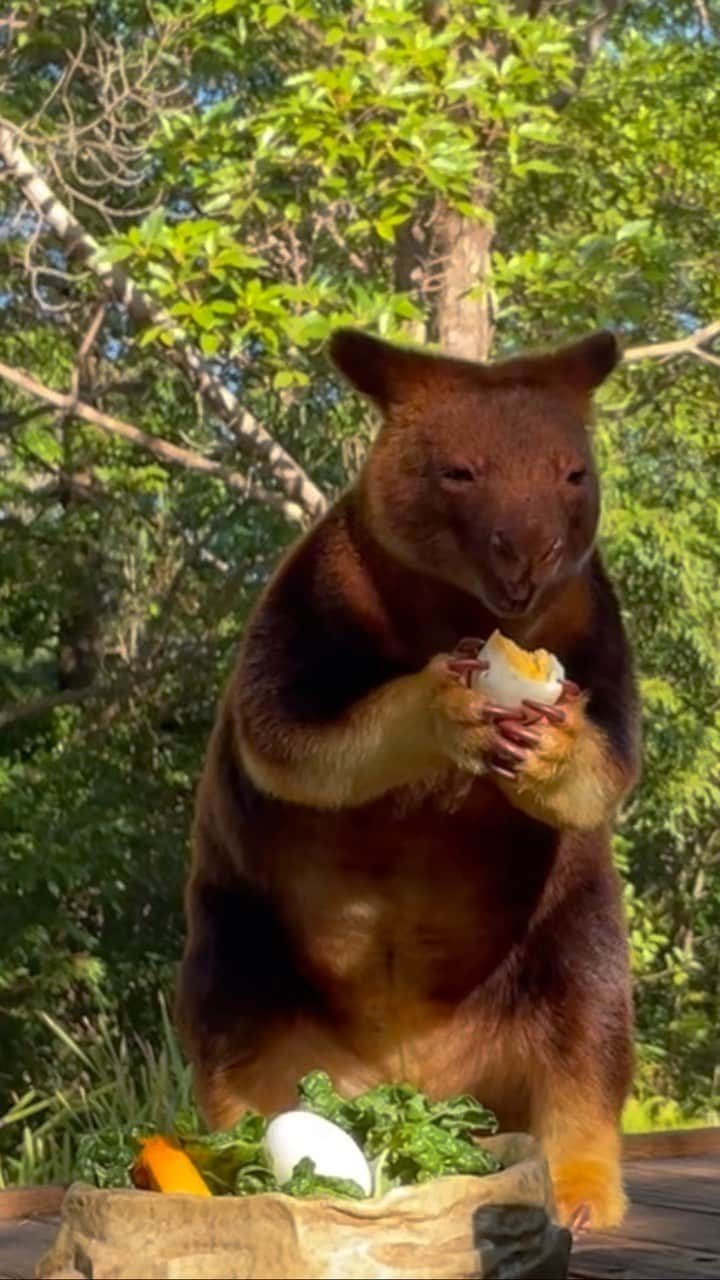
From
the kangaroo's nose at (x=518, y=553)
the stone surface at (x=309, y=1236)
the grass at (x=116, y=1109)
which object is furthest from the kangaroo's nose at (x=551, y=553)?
the grass at (x=116, y=1109)

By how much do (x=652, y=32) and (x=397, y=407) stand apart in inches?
355

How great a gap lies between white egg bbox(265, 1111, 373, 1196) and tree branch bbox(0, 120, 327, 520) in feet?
16.4

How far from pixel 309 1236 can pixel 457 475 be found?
1.07 meters

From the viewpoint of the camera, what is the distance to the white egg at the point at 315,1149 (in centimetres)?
221

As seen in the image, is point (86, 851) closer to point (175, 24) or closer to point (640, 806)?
point (640, 806)

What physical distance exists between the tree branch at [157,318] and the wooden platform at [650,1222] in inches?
154

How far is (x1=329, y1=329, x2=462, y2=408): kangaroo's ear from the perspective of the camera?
9.62ft

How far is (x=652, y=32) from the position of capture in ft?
37.1

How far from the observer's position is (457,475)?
2719 mm

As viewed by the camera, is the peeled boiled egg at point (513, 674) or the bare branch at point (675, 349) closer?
the peeled boiled egg at point (513, 674)

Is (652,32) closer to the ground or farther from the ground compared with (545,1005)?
farther from the ground

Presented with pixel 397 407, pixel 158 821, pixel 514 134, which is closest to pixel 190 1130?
pixel 397 407

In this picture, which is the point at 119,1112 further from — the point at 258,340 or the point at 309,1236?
the point at 309,1236

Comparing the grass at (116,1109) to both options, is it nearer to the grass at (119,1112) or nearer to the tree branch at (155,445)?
the grass at (119,1112)
